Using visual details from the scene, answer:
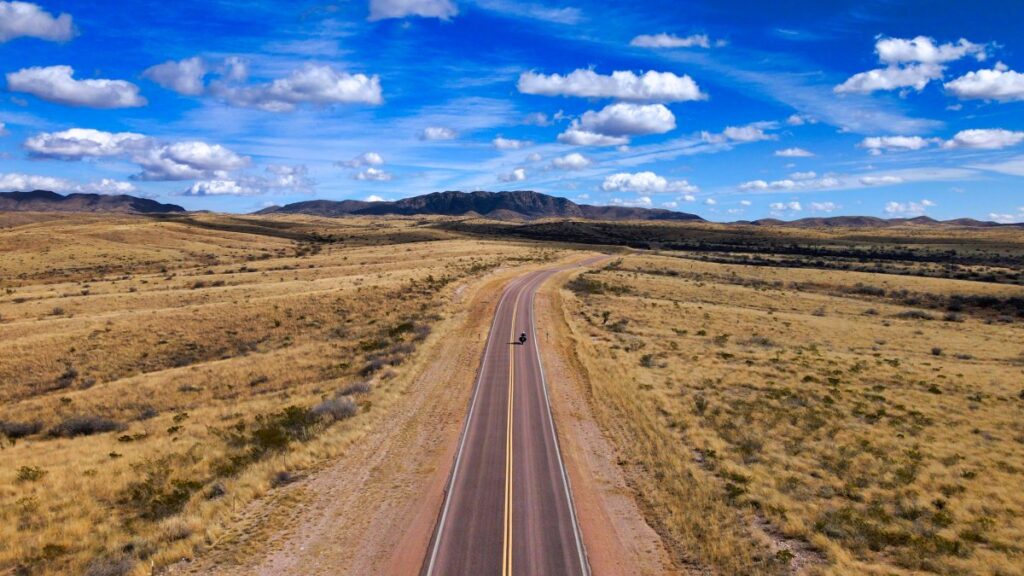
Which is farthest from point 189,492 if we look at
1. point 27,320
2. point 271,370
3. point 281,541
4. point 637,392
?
point 27,320

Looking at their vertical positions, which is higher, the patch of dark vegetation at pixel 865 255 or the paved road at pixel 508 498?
the patch of dark vegetation at pixel 865 255

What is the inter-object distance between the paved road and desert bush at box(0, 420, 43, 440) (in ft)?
77.3

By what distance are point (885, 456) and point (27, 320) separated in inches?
2564

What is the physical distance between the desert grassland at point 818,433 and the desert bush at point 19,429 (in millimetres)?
30016

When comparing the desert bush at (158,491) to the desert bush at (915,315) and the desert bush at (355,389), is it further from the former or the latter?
the desert bush at (915,315)

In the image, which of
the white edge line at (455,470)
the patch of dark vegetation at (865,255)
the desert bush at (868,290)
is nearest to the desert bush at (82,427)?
the white edge line at (455,470)

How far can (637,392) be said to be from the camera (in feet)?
105

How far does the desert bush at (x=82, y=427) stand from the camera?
2867 centimetres

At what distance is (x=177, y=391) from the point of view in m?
35.5

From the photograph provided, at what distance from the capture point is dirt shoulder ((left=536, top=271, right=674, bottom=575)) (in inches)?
631

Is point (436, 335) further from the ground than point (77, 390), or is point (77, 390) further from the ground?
point (436, 335)

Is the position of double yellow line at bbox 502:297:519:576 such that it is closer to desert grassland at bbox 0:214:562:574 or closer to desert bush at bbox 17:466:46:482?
desert grassland at bbox 0:214:562:574

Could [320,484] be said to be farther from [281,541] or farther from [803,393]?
[803,393]

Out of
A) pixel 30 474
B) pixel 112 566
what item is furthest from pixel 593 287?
pixel 112 566
